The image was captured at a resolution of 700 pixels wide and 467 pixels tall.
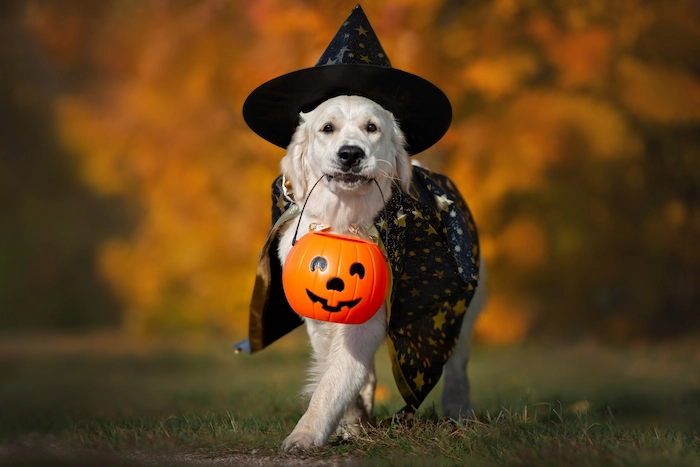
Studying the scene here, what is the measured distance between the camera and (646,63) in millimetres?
7277

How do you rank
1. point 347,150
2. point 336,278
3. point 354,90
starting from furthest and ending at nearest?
1. point 354,90
2. point 347,150
3. point 336,278

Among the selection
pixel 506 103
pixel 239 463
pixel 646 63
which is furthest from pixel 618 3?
pixel 239 463

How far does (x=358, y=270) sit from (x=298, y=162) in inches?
29.4

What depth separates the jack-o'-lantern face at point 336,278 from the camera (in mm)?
2932

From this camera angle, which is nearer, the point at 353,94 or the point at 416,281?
the point at 353,94

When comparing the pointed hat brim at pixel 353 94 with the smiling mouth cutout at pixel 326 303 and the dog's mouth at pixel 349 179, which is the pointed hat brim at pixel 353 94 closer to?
the dog's mouth at pixel 349 179

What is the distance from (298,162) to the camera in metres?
3.45

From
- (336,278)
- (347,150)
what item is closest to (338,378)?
(336,278)

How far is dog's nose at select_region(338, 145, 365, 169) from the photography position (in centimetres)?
304

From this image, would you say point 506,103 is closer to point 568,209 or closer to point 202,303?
point 568,209

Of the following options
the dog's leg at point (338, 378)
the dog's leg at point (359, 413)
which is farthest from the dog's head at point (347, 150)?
the dog's leg at point (359, 413)

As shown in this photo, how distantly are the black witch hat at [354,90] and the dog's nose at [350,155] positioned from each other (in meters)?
0.41

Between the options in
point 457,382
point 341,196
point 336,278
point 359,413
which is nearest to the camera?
point 336,278

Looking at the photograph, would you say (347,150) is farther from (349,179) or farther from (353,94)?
(353,94)
